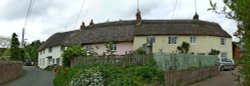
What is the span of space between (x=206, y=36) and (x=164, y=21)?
273 inches

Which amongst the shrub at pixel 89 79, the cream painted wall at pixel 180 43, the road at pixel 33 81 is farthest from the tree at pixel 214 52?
the shrub at pixel 89 79

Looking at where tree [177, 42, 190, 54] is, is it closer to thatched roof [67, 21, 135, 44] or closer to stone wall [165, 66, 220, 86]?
thatched roof [67, 21, 135, 44]

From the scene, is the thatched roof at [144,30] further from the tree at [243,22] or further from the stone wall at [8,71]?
the tree at [243,22]

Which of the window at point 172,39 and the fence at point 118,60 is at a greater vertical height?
the window at point 172,39

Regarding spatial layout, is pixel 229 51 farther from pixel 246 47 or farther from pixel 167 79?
pixel 246 47

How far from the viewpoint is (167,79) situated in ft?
69.5

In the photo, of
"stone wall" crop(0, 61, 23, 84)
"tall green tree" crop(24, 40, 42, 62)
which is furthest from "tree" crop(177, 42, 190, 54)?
"tall green tree" crop(24, 40, 42, 62)

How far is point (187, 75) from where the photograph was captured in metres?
25.2

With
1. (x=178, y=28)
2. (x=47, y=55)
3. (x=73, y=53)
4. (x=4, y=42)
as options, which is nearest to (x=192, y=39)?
(x=178, y=28)

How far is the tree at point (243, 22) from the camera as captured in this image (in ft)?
15.6

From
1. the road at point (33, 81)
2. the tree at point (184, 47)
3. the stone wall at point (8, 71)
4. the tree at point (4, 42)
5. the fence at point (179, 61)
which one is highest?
the tree at point (4, 42)

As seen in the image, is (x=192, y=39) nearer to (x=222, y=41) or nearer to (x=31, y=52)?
(x=222, y=41)

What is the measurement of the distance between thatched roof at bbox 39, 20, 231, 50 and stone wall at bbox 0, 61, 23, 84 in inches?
592

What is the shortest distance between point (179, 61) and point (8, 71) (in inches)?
899
